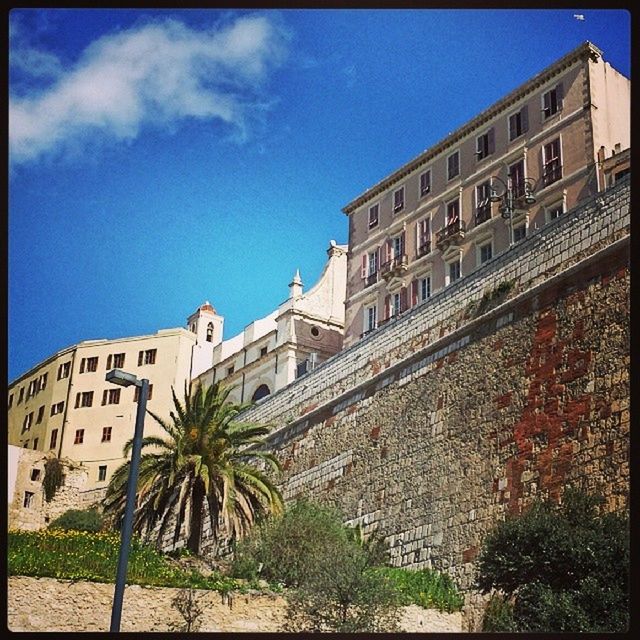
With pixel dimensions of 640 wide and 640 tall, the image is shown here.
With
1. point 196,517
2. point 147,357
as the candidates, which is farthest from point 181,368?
point 196,517

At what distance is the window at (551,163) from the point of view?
22.8 m

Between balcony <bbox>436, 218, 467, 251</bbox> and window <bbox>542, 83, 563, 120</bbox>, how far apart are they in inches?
137

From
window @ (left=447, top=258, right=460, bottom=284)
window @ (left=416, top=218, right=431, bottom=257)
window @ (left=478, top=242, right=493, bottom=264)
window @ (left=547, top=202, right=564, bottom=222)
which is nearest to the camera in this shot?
window @ (left=547, top=202, right=564, bottom=222)

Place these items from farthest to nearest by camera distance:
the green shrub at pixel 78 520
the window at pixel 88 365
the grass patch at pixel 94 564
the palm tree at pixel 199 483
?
the green shrub at pixel 78 520 < the window at pixel 88 365 < the palm tree at pixel 199 483 < the grass patch at pixel 94 564

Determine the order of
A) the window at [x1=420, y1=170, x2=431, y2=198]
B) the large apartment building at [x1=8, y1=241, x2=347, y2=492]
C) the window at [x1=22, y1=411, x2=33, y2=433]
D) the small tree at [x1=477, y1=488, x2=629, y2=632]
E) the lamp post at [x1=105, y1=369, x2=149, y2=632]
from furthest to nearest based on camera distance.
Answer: the large apartment building at [x1=8, y1=241, x2=347, y2=492]
the window at [x1=420, y1=170, x2=431, y2=198]
the window at [x1=22, y1=411, x2=33, y2=433]
the small tree at [x1=477, y1=488, x2=629, y2=632]
the lamp post at [x1=105, y1=369, x2=149, y2=632]

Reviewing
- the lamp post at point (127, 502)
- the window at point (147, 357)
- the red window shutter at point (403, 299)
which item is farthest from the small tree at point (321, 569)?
the window at point (147, 357)

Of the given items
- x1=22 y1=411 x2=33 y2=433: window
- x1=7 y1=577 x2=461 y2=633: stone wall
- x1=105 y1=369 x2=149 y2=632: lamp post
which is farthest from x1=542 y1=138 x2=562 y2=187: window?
x1=105 y1=369 x2=149 y2=632: lamp post

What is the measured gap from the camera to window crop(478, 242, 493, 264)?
80.2ft

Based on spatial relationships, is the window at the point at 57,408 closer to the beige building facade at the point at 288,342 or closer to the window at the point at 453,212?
the beige building facade at the point at 288,342

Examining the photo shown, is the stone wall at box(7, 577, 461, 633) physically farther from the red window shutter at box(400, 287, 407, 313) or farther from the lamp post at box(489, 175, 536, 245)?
the red window shutter at box(400, 287, 407, 313)

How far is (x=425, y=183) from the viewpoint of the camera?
26578 millimetres

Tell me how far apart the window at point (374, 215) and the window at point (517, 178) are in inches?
203
